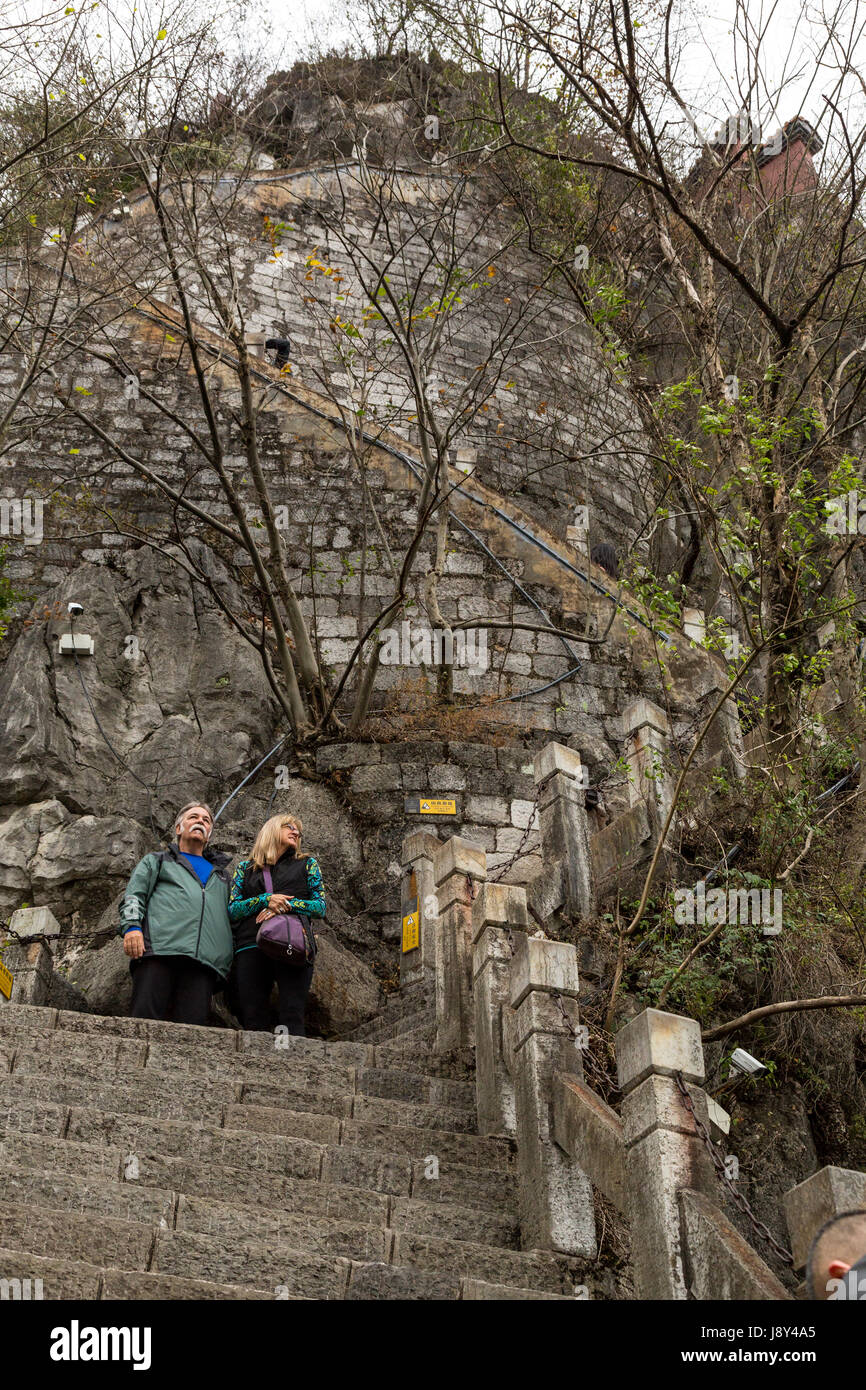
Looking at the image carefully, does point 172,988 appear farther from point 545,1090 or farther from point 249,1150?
point 545,1090

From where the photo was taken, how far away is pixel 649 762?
9109 mm

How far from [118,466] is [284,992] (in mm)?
7098

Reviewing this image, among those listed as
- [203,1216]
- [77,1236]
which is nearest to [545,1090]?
[203,1216]

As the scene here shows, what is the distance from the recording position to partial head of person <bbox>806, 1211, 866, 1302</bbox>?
10.5 feet

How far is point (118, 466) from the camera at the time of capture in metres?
13.0

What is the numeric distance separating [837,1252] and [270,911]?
4305 mm

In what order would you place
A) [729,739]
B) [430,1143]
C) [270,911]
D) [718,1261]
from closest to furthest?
[718,1261] < [430,1143] < [270,911] < [729,739]

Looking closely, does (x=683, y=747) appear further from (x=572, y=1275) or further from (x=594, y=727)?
(x=572, y=1275)

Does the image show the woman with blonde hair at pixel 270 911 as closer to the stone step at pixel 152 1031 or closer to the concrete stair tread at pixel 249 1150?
the stone step at pixel 152 1031

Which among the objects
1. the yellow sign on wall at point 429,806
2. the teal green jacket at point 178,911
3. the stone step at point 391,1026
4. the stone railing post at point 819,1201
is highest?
the yellow sign on wall at point 429,806

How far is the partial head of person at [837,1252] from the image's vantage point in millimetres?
3211

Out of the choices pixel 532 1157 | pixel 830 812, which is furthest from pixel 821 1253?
pixel 830 812

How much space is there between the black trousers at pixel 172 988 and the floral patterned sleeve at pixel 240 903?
1.21 feet

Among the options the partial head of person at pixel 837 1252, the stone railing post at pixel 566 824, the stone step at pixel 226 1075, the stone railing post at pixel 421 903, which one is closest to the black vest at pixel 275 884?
the stone railing post at pixel 421 903
